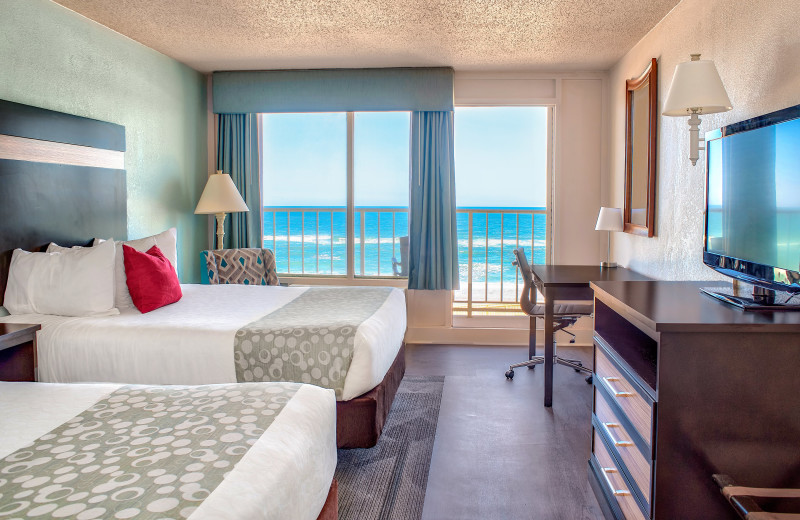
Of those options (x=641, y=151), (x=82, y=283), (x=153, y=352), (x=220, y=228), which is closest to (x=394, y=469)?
(x=153, y=352)

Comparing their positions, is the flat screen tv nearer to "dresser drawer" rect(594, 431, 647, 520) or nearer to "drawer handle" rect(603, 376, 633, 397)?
"drawer handle" rect(603, 376, 633, 397)

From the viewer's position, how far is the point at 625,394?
6.66ft

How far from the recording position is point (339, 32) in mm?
4145

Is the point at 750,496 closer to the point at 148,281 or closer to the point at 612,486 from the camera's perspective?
the point at 612,486

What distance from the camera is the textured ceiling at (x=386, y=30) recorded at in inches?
142

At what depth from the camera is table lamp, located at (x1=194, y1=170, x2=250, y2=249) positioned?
491 cm

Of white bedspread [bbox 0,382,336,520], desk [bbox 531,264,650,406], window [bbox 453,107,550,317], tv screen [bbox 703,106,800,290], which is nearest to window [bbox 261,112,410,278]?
desk [bbox 531,264,650,406]

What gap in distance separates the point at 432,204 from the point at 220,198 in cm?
182

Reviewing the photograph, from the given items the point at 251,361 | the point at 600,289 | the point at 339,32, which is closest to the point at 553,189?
the point at 339,32

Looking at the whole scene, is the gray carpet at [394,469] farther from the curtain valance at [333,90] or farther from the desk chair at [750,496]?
the curtain valance at [333,90]

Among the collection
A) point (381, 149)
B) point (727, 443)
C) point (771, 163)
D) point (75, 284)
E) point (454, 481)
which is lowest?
point (454, 481)

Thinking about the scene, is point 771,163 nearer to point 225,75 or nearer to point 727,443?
point 727,443

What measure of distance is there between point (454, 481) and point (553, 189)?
3.32m

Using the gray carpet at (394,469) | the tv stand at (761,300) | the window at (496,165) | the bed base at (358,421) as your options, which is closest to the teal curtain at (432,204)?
the gray carpet at (394,469)
